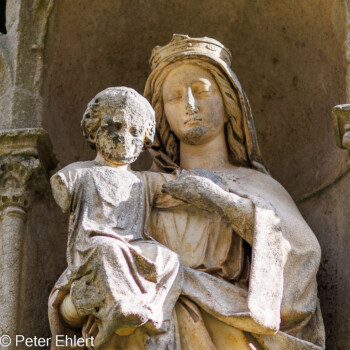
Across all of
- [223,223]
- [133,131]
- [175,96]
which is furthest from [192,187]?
[175,96]

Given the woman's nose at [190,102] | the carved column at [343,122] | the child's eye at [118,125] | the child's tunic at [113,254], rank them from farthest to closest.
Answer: the woman's nose at [190,102] → the carved column at [343,122] → the child's eye at [118,125] → the child's tunic at [113,254]

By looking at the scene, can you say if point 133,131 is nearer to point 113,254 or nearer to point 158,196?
point 158,196

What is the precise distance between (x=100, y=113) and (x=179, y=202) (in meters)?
0.59

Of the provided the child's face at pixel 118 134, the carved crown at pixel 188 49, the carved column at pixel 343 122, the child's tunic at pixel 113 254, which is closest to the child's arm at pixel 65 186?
the child's tunic at pixel 113 254

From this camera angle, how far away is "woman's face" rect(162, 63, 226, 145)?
639cm

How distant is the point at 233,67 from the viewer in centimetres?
757

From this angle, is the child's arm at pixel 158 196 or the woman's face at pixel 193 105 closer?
the child's arm at pixel 158 196

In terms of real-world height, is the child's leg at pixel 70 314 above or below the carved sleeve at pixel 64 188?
below

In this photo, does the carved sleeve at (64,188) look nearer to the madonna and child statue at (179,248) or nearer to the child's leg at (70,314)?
the madonna and child statue at (179,248)

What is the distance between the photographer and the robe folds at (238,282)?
5.46 m

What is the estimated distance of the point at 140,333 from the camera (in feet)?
17.6

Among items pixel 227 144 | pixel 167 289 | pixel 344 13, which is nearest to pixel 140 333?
pixel 167 289

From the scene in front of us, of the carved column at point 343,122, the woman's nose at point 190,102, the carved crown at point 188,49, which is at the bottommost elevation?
the carved column at point 343,122

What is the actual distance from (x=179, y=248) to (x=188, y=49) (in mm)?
1203
